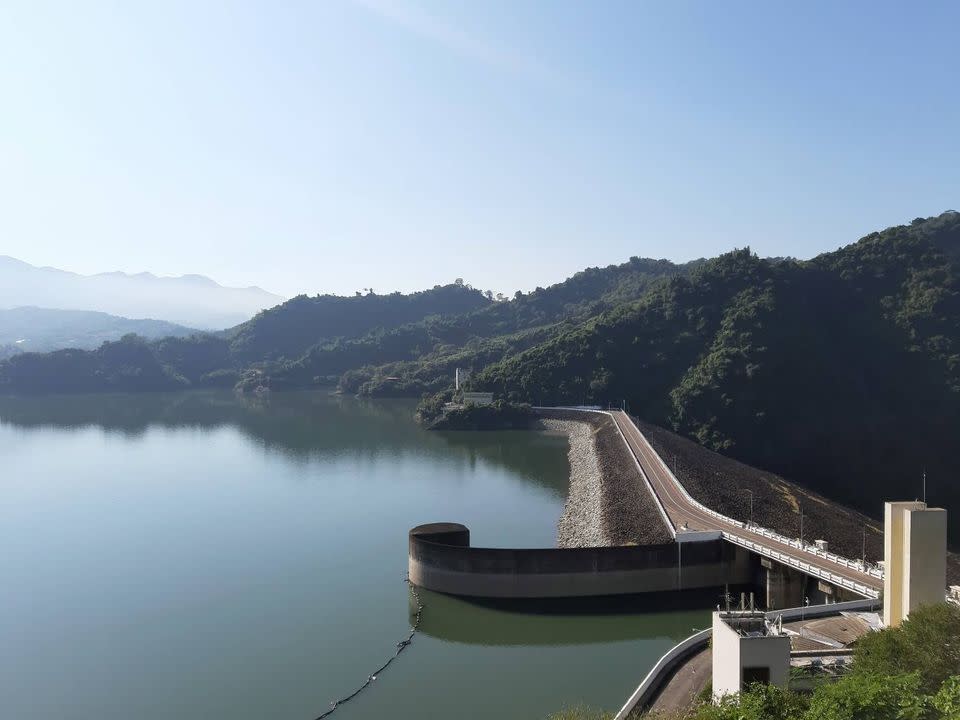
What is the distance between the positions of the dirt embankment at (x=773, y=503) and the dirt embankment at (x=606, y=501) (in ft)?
8.86

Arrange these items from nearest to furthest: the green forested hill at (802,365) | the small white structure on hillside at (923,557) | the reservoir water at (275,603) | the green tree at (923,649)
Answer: the green tree at (923,649), the small white structure on hillside at (923,557), the reservoir water at (275,603), the green forested hill at (802,365)

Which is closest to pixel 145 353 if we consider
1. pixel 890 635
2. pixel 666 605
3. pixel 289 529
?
pixel 289 529

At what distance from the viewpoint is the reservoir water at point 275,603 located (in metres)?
20.2

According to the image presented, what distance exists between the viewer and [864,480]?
173 ft

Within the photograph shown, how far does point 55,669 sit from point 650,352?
6109cm

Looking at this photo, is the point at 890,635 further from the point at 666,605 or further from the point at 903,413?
the point at 903,413

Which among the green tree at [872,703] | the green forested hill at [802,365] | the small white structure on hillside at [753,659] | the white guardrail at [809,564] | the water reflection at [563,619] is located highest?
the green forested hill at [802,365]

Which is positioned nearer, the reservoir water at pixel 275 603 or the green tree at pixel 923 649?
the green tree at pixel 923 649

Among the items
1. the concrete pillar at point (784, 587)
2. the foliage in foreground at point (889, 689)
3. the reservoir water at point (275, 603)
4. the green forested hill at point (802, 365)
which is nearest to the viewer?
the foliage in foreground at point (889, 689)

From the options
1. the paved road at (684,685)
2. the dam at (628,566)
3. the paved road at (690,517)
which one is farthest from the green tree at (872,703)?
the dam at (628,566)

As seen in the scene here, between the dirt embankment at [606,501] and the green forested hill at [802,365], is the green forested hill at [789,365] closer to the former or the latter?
the green forested hill at [802,365]

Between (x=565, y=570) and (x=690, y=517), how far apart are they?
26.0 ft

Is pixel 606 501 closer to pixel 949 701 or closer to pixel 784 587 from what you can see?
pixel 784 587

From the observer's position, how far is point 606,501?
37531 millimetres
